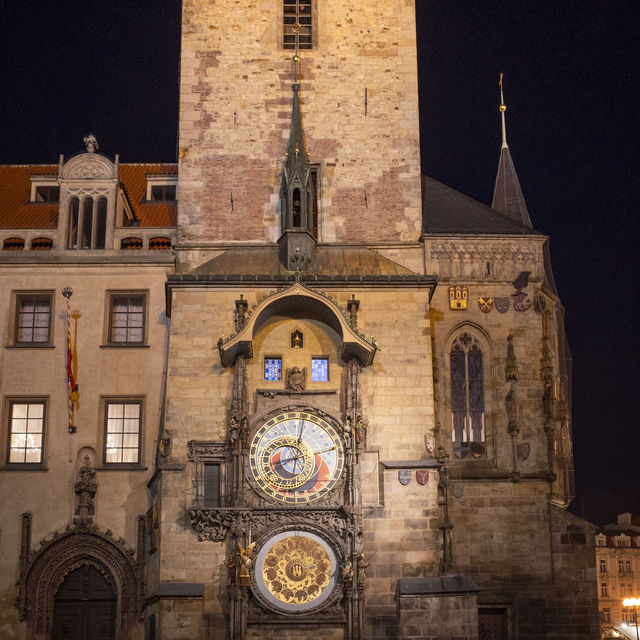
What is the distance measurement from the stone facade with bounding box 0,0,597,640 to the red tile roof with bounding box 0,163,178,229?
0.13 meters

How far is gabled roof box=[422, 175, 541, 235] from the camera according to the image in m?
26.7

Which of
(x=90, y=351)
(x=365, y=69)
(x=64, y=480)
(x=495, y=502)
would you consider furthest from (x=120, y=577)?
(x=365, y=69)

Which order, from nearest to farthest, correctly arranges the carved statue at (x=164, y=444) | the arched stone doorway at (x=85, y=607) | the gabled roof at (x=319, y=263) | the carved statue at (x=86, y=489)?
the carved statue at (x=164, y=444) < the arched stone doorway at (x=85, y=607) < the carved statue at (x=86, y=489) < the gabled roof at (x=319, y=263)

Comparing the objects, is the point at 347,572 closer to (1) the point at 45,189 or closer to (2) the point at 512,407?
(2) the point at 512,407

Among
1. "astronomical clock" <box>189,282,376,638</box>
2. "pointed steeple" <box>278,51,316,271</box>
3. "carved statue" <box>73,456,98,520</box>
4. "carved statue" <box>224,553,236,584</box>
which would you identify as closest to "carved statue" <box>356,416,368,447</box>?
"astronomical clock" <box>189,282,376,638</box>

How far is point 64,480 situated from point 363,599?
7.57 meters

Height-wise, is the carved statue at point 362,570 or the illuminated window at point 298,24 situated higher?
the illuminated window at point 298,24

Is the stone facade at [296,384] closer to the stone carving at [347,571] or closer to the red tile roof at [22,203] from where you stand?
the stone carving at [347,571]

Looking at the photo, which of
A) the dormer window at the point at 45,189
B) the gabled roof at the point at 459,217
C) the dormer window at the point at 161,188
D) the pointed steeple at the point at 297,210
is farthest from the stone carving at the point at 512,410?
the dormer window at the point at 45,189

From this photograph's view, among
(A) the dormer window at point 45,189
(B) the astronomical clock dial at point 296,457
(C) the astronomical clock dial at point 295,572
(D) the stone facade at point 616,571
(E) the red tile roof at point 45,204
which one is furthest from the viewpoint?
(D) the stone facade at point 616,571

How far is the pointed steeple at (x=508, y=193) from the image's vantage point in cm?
3156

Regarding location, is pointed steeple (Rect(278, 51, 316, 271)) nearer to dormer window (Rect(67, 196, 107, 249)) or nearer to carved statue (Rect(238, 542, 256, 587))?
dormer window (Rect(67, 196, 107, 249))

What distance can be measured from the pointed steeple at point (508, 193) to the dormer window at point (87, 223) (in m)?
11.1

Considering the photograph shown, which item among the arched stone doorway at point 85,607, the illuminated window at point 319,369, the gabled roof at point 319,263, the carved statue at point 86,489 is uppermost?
the gabled roof at point 319,263
